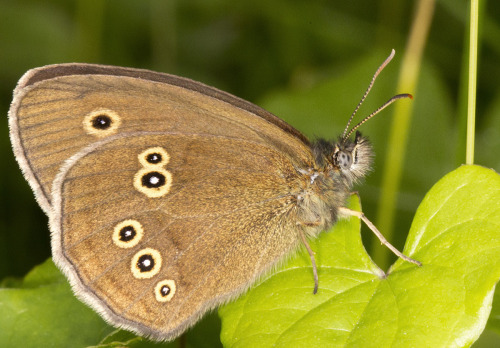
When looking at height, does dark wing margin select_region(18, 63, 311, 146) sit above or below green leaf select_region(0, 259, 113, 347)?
above

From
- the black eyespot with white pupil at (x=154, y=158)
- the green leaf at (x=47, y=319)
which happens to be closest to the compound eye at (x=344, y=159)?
the black eyespot with white pupil at (x=154, y=158)

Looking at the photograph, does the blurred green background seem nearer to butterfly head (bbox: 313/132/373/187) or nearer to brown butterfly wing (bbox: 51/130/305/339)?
butterfly head (bbox: 313/132/373/187)

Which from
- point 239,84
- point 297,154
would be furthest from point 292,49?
point 297,154

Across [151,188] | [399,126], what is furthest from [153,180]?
[399,126]

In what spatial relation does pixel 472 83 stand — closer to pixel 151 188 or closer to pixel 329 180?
pixel 329 180

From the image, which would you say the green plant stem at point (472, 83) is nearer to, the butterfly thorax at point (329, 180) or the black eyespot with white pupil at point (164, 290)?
the butterfly thorax at point (329, 180)

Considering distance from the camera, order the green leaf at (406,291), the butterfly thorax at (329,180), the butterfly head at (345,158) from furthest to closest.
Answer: the butterfly head at (345,158)
the butterfly thorax at (329,180)
the green leaf at (406,291)

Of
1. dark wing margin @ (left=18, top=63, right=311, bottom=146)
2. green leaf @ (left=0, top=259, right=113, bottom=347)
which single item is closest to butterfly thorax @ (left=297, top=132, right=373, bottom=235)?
dark wing margin @ (left=18, top=63, right=311, bottom=146)
